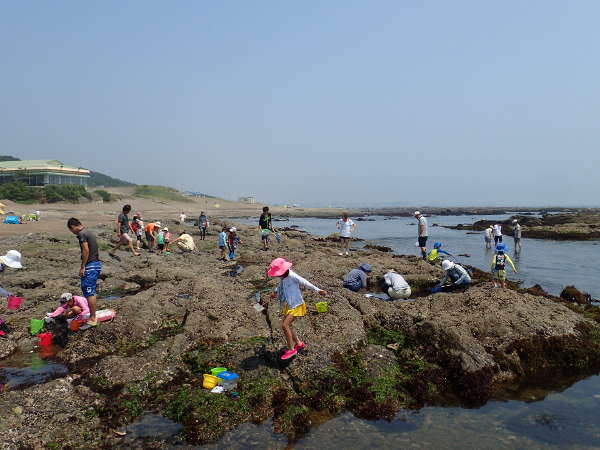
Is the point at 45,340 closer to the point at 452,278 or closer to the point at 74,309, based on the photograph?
the point at 74,309

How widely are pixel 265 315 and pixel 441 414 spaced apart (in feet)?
16.0

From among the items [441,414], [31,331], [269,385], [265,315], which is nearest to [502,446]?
[441,414]

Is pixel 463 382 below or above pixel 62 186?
below

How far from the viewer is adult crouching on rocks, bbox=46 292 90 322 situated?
28.6 feet

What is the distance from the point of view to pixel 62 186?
62000 mm

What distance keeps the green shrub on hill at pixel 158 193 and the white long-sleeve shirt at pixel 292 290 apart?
288 feet

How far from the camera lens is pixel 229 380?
6.77 metres

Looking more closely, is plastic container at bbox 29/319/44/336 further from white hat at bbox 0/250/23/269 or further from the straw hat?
the straw hat

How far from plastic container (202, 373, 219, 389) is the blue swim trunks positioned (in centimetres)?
376

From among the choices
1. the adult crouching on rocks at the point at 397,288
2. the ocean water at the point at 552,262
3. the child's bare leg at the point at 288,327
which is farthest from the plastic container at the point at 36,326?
the ocean water at the point at 552,262

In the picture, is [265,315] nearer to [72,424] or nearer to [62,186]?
[72,424]

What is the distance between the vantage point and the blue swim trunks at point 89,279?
8.45 m

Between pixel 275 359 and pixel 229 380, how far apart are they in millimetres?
996

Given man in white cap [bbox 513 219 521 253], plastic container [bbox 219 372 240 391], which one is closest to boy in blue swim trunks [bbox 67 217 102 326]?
plastic container [bbox 219 372 240 391]
